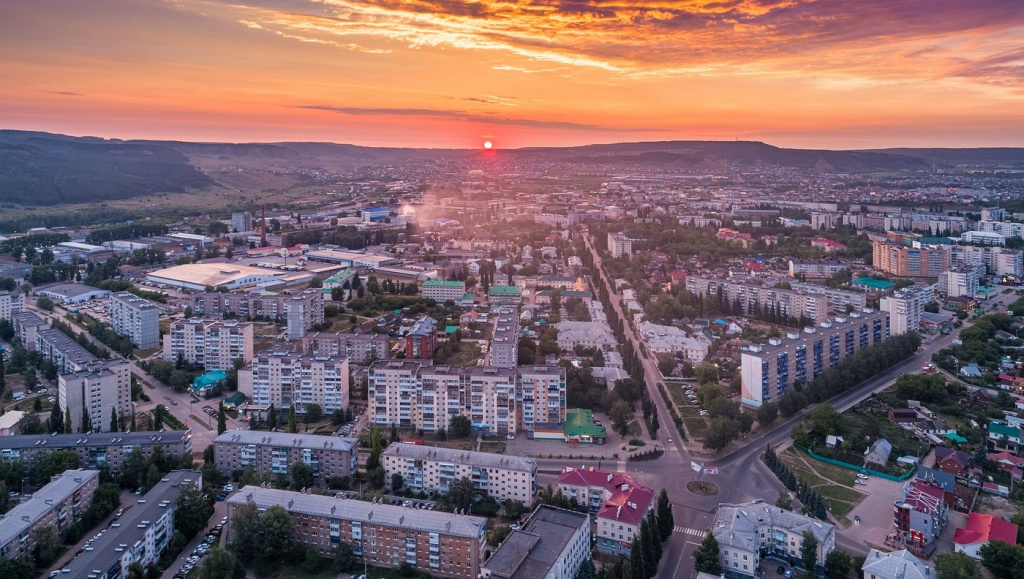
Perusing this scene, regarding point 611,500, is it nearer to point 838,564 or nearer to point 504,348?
point 838,564

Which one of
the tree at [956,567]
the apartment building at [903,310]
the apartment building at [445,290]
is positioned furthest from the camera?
the apartment building at [445,290]

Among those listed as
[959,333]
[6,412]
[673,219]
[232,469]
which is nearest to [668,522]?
[232,469]

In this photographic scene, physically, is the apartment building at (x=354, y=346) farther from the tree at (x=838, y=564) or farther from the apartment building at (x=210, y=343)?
the tree at (x=838, y=564)

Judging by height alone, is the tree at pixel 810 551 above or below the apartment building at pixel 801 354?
below

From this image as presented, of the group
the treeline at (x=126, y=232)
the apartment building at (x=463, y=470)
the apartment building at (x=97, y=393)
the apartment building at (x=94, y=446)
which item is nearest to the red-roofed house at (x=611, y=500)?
the apartment building at (x=463, y=470)

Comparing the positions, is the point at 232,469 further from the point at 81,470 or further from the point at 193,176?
the point at 193,176

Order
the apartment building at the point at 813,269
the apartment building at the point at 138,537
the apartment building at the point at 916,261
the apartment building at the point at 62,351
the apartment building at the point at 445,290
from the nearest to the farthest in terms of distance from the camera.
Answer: the apartment building at the point at 138,537 < the apartment building at the point at 62,351 < the apartment building at the point at 445,290 < the apartment building at the point at 813,269 < the apartment building at the point at 916,261
